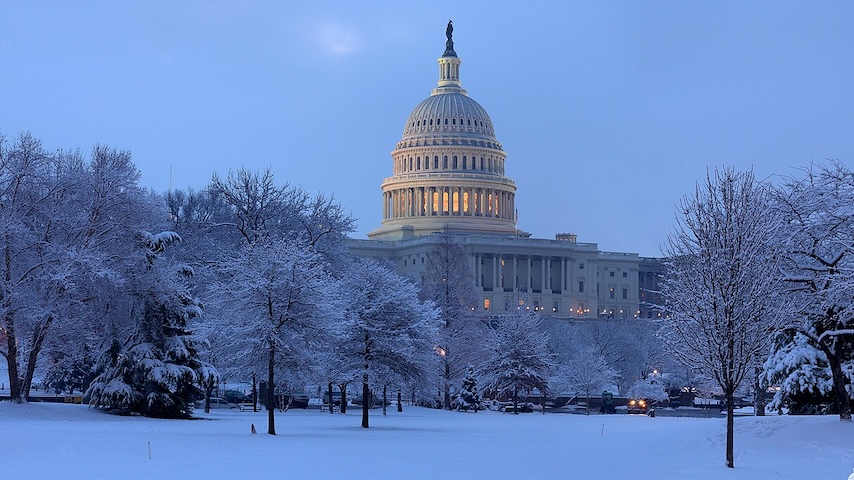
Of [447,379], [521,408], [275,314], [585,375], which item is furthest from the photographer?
[585,375]

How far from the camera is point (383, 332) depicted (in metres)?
50.4

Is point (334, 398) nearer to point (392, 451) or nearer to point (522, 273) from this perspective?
point (392, 451)

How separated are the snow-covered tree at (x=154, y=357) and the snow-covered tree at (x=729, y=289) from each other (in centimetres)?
2334

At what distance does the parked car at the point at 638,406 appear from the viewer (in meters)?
79.3

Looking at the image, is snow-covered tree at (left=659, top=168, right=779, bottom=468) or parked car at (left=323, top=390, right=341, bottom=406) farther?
parked car at (left=323, top=390, right=341, bottom=406)

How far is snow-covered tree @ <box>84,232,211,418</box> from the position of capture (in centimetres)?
4966

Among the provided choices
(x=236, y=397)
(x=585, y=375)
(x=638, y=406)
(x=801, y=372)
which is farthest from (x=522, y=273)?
(x=801, y=372)

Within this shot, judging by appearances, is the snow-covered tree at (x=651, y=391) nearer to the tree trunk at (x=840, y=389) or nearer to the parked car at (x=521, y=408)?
the parked car at (x=521, y=408)

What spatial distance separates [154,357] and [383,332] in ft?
27.1

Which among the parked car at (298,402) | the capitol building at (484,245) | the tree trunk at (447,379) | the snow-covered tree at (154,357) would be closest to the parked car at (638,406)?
the tree trunk at (447,379)

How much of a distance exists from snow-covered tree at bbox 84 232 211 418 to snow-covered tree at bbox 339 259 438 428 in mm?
5804

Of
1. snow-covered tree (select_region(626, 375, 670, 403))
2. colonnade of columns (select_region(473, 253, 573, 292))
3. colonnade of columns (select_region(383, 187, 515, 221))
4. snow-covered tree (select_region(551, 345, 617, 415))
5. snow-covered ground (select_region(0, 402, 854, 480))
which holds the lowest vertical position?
snow-covered ground (select_region(0, 402, 854, 480))

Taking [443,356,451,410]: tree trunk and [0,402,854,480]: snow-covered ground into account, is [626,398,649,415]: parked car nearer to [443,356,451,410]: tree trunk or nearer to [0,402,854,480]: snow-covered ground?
[443,356,451,410]: tree trunk

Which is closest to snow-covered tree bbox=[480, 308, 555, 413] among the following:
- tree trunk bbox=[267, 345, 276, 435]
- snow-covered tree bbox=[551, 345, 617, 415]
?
snow-covered tree bbox=[551, 345, 617, 415]
